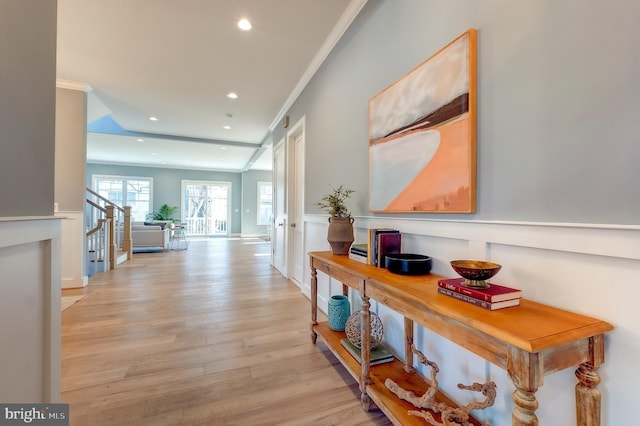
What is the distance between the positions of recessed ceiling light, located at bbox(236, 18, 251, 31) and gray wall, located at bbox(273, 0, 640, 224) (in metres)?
1.41

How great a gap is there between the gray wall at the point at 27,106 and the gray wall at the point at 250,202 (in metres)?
9.62

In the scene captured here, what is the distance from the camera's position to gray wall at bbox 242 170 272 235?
34.9 feet

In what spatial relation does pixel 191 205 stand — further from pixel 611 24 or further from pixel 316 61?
pixel 611 24

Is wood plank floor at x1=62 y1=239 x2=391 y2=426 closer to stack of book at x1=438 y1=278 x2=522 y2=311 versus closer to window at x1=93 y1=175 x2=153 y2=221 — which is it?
stack of book at x1=438 y1=278 x2=522 y2=311

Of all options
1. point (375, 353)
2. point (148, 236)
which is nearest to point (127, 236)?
point (148, 236)

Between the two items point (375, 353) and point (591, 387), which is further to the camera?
point (375, 353)

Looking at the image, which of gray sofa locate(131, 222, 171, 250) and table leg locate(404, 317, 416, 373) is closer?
table leg locate(404, 317, 416, 373)

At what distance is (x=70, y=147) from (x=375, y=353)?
172 inches

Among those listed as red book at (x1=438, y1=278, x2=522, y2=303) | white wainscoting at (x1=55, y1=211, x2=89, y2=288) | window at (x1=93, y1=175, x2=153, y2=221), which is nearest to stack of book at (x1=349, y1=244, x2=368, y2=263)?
red book at (x1=438, y1=278, x2=522, y2=303)

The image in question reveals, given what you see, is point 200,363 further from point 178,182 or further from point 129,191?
point 129,191

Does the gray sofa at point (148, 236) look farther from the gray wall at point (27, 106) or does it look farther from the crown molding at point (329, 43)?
the gray wall at point (27, 106)

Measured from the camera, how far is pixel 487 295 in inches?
34.1

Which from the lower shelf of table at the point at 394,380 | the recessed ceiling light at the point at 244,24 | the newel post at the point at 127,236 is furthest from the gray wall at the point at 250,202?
the lower shelf of table at the point at 394,380

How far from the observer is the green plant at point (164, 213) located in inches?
370
